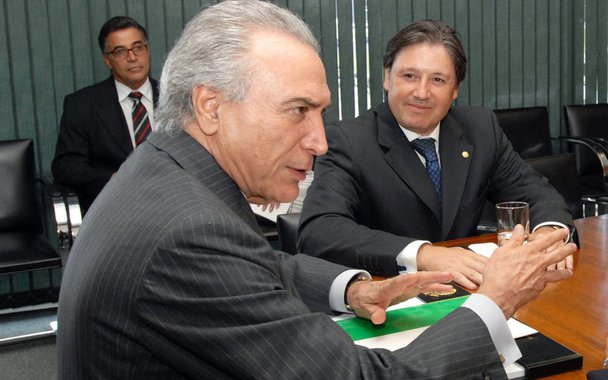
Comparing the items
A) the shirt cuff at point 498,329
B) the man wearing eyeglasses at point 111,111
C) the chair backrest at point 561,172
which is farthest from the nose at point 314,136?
the man wearing eyeglasses at point 111,111

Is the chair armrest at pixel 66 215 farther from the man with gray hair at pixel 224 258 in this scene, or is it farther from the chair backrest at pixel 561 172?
the man with gray hair at pixel 224 258

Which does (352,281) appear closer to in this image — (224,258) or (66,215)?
(224,258)

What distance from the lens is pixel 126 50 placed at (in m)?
4.19

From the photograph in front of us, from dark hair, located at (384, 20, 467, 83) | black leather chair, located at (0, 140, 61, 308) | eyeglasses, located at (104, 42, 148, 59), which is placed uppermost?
eyeglasses, located at (104, 42, 148, 59)

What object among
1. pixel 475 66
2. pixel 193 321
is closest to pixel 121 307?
pixel 193 321

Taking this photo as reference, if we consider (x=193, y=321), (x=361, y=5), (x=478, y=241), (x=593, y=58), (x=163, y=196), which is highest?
(x=361, y=5)

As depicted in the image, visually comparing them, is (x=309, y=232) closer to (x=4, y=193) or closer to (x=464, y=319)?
(x=464, y=319)

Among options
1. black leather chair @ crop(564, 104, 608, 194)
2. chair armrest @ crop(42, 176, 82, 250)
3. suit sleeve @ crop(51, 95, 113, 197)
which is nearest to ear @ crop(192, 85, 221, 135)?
chair armrest @ crop(42, 176, 82, 250)

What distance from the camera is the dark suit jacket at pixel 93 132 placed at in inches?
163

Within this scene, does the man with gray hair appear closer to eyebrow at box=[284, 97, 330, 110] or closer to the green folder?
eyebrow at box=[284, 97, 330, 110]

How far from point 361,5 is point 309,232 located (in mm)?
3054

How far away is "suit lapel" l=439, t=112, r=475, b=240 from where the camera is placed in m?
2.52

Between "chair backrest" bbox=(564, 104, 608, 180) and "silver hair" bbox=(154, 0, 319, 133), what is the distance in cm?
404

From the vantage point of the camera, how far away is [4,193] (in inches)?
153
